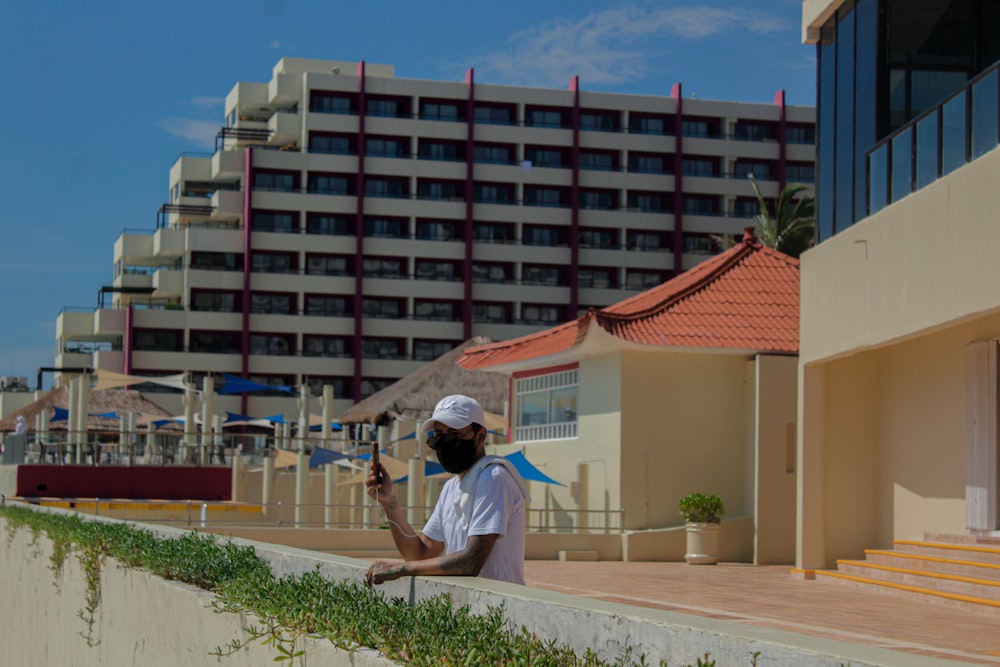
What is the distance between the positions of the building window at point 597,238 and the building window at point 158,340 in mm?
24113

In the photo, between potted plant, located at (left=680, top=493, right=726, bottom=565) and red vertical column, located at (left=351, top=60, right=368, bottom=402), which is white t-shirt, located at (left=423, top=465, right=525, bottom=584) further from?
red vertical column, located at (left=351, top=60, right=368, bottom=402)

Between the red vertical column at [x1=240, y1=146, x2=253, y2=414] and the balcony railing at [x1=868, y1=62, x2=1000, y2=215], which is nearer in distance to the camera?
the balcony railing at [x1=868, y1=62, x2=1000, y2=215]

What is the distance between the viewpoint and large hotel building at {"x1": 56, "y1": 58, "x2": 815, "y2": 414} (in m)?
77.7

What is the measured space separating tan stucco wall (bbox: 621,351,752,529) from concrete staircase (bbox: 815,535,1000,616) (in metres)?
8.29

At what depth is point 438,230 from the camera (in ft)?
263

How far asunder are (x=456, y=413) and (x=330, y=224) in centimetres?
7309

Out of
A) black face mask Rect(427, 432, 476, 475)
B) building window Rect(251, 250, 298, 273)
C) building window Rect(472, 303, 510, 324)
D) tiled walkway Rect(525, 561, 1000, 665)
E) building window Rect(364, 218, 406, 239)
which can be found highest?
building window Rect(364, 218, 406, 239)

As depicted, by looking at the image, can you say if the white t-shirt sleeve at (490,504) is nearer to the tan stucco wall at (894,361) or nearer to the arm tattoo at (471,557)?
the arm tattoo at (471,557)

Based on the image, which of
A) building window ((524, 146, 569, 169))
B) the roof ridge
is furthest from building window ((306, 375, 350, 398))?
the roof ridge

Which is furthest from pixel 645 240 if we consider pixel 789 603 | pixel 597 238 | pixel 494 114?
pixel 789 603

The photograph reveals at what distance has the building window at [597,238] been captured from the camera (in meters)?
82.0

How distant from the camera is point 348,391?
258ft

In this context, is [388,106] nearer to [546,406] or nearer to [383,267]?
[383,267]

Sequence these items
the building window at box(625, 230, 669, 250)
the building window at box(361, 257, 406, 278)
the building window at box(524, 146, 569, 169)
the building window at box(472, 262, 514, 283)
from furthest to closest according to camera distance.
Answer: the building window at box(625, 230, 669, 250) < the building window at box(524, 146, 569, 169) < the building window at box(472, 262, 514, 283) < the building window at box(361, 257, 406, 278)
